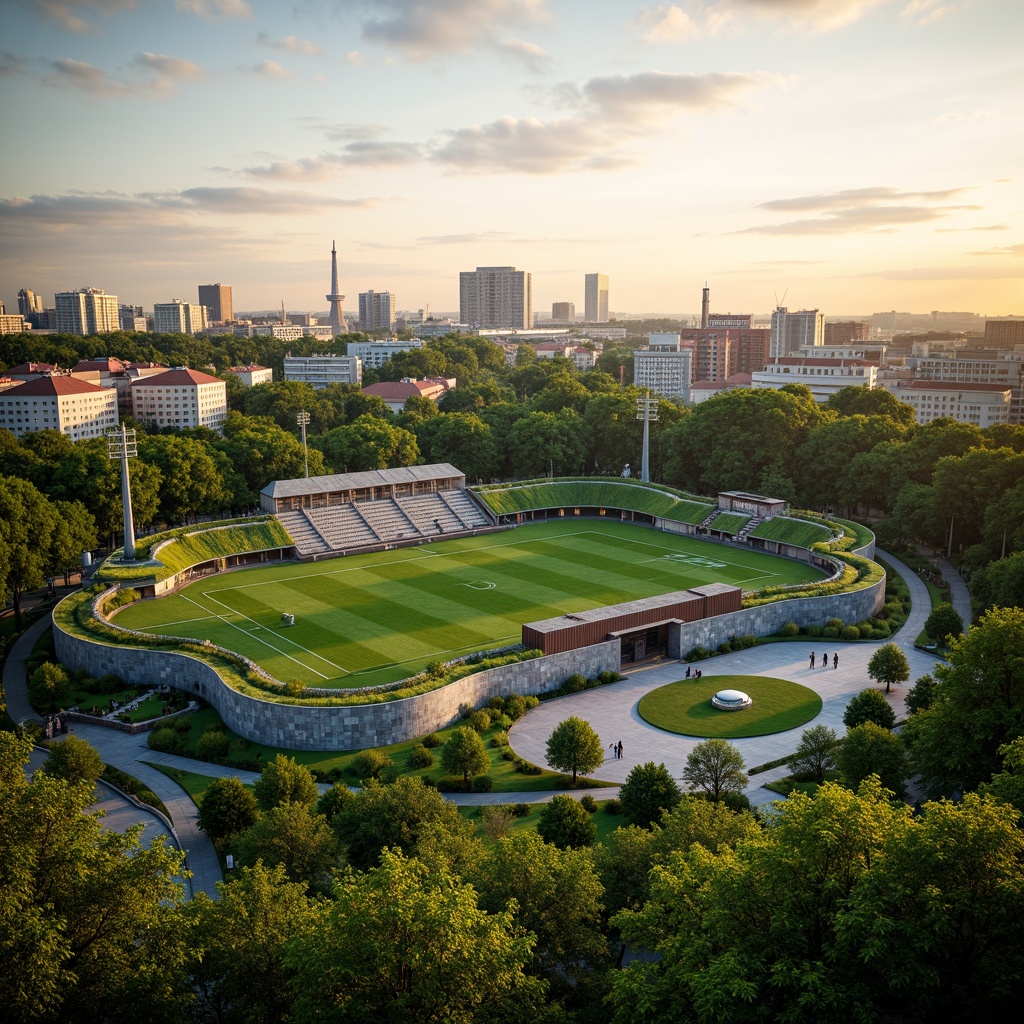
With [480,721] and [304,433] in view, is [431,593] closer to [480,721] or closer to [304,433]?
[480,721]

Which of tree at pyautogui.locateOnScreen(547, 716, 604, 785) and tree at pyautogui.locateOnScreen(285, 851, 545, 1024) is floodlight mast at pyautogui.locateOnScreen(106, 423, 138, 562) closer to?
tree at pyautogui.locateOnScreen(547, 716, 604, 785)

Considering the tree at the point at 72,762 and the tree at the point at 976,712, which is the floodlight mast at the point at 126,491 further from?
the tree at the point at 976,712

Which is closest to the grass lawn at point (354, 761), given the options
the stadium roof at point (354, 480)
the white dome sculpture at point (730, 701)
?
the white dome sculpture at point (730, 701)

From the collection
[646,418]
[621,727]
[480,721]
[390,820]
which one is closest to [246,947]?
[390,820]

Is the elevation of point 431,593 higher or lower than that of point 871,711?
lower

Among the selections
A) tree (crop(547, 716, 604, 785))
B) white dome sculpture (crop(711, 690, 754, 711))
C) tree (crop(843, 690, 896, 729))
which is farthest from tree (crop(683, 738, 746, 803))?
white dome sculpture (crop(711, 690, 754, 711))

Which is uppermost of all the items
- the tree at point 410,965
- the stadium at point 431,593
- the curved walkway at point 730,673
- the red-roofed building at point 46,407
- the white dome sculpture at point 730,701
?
the red-roofed building at point 46,407
